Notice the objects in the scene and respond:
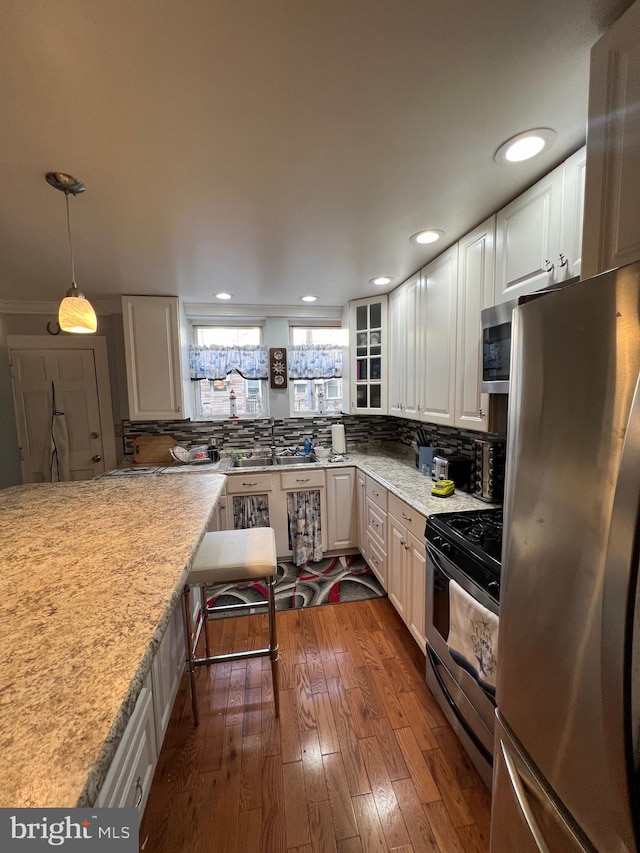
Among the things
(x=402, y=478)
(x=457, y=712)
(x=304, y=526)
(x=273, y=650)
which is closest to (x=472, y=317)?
(x=402, y=478)

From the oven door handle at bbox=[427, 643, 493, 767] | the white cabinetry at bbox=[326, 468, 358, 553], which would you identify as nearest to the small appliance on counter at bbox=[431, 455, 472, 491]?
the oven door handle at bbox=[427, 643, 493, 767]

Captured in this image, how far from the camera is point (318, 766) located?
4.43 feet

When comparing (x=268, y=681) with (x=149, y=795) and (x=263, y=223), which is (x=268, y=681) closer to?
(x=149, y=795)

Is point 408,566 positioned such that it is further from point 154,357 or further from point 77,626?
point 154,357

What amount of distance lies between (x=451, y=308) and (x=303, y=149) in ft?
3.92

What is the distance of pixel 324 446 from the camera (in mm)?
3389

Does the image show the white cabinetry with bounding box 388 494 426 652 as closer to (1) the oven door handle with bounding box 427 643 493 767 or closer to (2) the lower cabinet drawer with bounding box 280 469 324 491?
(1) the oven door handle with bounding box 427 643 493 767

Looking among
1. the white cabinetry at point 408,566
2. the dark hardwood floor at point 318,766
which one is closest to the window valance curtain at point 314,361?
the white cabinetry at point 408,566

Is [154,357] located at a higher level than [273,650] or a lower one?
higher

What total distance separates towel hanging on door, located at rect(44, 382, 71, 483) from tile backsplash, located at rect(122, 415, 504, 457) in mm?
503

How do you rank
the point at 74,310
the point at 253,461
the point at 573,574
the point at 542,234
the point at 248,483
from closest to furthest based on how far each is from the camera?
the point at 573,574, the point at 542,234, the point at 74,310, the point at 248,483, the point at 253,461

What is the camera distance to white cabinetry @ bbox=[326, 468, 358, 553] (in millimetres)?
2908

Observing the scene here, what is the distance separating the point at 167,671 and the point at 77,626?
3.28 feet

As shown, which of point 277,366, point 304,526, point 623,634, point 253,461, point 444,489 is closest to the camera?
point 623,634
